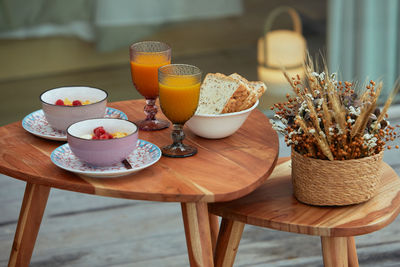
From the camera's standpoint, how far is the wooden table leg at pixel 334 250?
147 cm

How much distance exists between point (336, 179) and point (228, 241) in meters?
0.35

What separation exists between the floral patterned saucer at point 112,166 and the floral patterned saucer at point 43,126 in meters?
0.08

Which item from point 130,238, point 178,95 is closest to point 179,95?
point 178,95

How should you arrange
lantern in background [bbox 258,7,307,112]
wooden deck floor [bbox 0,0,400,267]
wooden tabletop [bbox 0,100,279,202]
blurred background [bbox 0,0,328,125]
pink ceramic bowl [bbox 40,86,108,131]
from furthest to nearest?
lantern in background [bbox 258,7,307,112]
blurred background [bbox 0,0,328,125]
wooden deck floor [bbox 0,0,400,267]
pink ceramic bowl [bbox 40,86,108,131]
wooden tabletop [bbox 0,100,279,202]

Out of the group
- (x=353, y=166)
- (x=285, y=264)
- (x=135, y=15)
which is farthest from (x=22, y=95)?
(x=353, y=166)

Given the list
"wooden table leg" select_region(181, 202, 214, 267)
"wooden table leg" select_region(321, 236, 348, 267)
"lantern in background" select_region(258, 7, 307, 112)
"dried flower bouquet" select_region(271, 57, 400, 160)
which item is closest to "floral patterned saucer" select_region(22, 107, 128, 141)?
"wooden table leg" select_region(181, 202, 214, 267)

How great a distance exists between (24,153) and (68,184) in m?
0.20

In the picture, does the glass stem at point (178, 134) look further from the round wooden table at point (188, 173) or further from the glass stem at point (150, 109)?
the glass stem at point (150, 109)

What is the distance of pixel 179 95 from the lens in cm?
140

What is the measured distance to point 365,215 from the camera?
56.1 inches

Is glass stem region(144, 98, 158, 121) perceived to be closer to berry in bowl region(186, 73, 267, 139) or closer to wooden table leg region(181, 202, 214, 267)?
berry in bowl region(186, 73, 267, 139)

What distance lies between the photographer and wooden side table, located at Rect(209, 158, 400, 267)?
1.38 metres

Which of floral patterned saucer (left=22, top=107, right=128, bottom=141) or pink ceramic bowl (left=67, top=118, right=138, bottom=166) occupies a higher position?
pink ceramic bowl (left=67, top=118, right=138, bottom=166)

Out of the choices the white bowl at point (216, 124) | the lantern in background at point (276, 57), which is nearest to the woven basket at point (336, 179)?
the white bowl at point (216, 124)
